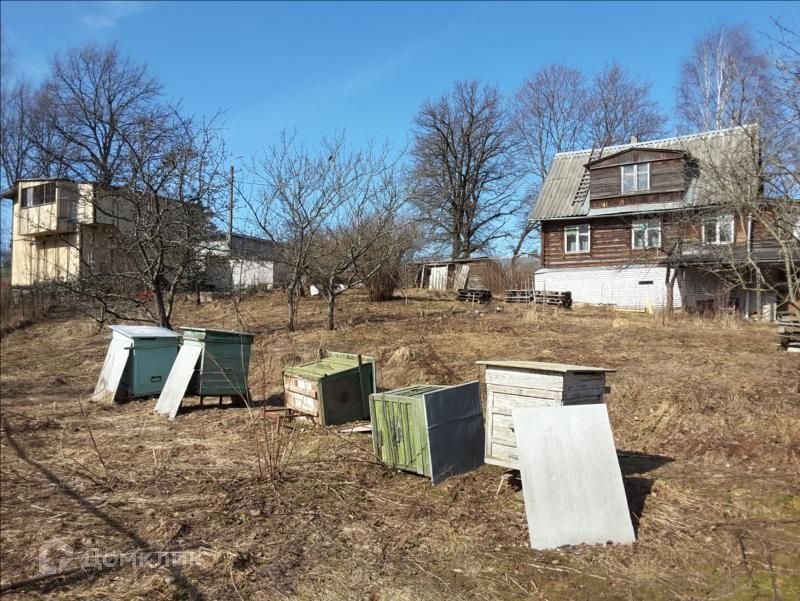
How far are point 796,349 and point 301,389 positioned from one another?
11070 mm

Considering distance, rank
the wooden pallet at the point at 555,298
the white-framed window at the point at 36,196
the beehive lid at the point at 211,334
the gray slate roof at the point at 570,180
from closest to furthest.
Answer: the beehive lid at the point at 211,334, the wooden pallet at the point at 555,298, the gray slate roof at the point at 570,180, the white-framed window at the point at 36,196

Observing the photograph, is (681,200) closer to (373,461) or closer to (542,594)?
(373,461)

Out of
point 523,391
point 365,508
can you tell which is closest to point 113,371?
point 365,508

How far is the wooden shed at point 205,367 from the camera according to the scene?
850cm

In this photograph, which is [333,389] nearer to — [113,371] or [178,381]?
[178,381]

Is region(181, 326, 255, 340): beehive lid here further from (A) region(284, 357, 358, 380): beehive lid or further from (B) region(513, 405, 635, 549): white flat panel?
(B) region(513, 405, 635, 549): white flat panel

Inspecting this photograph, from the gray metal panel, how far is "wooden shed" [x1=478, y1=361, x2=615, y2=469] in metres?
0.32

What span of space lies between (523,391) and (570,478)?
971 millimetres

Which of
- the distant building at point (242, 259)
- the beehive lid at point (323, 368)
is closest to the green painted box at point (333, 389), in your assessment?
the beehive lid at point (323, 368)

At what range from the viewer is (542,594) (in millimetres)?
3828

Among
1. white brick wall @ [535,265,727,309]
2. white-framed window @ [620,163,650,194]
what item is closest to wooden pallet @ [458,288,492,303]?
white brick wall @ [535,265,727,309]

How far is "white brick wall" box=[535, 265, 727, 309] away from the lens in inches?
966

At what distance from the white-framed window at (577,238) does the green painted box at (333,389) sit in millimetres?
21881

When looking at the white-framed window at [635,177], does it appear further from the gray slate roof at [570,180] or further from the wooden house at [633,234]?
the gray slate roof at [570,180]
